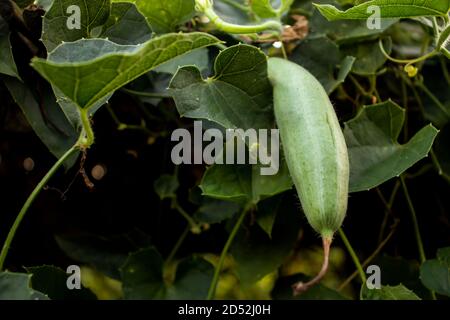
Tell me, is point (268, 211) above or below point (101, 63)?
below

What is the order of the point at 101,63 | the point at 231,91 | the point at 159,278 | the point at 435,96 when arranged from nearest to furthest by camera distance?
the point at 101,63
the point at 231,91
the point at 159,278
the point at 435,96

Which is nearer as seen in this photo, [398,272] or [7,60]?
[7,60]

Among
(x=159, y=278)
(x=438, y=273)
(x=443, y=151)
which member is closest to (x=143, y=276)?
(x=159, y=278)

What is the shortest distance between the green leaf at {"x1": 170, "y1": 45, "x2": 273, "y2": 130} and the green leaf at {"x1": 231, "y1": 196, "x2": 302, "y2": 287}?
0.82ft

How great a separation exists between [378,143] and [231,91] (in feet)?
0.86

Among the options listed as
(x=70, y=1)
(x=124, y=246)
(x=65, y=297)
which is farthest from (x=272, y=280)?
(x=70, y=1)

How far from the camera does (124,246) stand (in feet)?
3.97

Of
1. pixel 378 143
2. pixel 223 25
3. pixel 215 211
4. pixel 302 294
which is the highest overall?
pixel 223 25

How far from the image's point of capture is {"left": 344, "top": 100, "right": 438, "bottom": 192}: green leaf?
914 millimetres

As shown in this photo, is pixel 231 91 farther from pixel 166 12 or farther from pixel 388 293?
pixel 388 293

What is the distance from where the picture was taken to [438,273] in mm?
986

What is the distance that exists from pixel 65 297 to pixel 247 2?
0.62 metres
